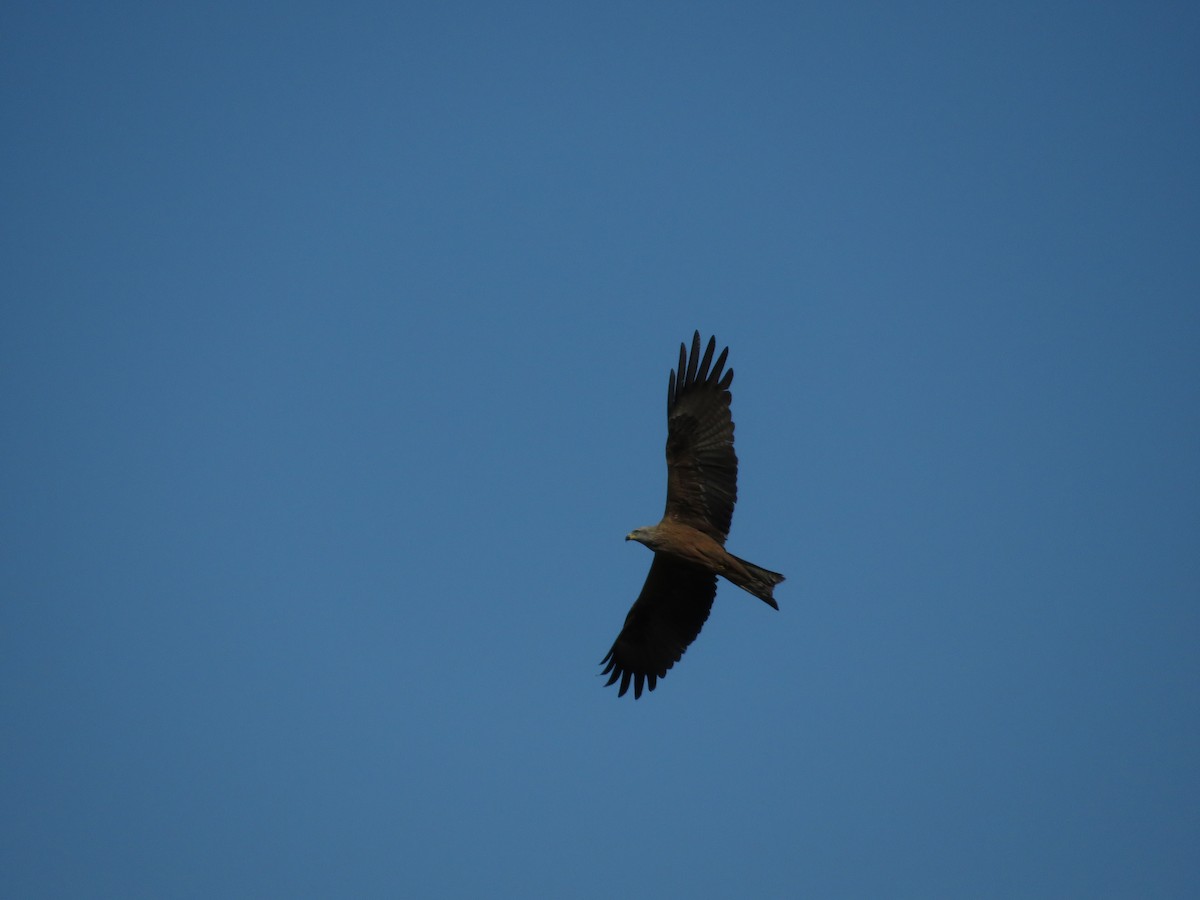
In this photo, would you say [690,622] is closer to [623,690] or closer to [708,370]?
[623,690]

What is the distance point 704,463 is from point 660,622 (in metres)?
3.00

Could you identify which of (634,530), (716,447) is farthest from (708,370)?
(634,530)

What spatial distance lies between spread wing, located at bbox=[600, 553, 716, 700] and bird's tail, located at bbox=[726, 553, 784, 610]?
115 centimetres

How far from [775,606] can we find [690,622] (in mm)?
2794

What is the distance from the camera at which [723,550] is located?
15453 mm

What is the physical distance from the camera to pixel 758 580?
591 inches

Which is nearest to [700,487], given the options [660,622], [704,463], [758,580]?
[704,463]

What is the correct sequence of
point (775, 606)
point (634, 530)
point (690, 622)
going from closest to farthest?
point (775, 606) < point (634, 530) < point (690, 622)

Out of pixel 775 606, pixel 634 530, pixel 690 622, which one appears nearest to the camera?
Result: pixel 775 606

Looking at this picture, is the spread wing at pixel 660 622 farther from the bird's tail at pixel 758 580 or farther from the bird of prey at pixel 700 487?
the bird's tail at pixel 758 580

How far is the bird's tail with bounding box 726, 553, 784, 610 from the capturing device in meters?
14.9

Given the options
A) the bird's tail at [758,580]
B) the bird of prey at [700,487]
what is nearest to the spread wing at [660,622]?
the bird of prey at [700,487]

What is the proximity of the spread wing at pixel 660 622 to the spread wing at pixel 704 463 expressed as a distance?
0.82 meters

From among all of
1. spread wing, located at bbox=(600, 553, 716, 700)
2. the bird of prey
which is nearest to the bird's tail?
the bird of prey
